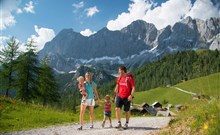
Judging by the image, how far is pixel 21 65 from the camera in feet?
173

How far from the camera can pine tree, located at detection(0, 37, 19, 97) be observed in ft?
174

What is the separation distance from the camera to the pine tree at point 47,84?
61.1 meters

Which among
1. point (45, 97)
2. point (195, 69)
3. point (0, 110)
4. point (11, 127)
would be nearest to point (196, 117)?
point (195, 69)

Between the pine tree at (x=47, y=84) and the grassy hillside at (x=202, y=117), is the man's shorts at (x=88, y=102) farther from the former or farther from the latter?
the pine tree at (x=47, y=84)

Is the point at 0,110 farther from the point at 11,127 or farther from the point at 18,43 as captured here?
the point at 18,43

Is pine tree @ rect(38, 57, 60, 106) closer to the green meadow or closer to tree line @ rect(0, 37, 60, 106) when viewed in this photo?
tree line @ rect(0, 37, 60, 106)

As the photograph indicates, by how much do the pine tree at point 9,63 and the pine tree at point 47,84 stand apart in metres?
6.91

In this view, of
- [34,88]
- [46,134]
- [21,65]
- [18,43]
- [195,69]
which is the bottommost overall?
[46,134]

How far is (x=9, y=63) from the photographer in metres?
53.5

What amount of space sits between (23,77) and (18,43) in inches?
228

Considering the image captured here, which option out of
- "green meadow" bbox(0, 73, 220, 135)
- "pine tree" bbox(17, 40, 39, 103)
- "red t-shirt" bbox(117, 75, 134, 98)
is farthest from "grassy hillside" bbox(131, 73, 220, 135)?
"pine tree" bbox(17, 40, 39, 103)

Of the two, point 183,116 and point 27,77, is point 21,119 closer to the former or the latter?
point 183,116

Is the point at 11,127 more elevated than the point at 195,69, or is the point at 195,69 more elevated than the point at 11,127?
the point at 195,69

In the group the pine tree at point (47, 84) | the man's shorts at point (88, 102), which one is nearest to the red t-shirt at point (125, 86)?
the man's shorts at point (88, 102)
